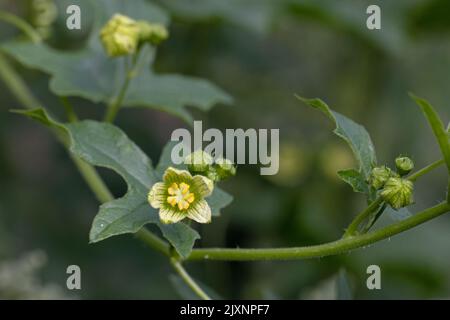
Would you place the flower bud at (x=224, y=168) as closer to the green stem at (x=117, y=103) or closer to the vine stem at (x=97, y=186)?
the vine stem at (x=97, y=186)

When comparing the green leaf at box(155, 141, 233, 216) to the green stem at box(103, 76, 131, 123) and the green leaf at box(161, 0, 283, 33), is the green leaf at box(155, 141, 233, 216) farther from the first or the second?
the green leaf at box(161, 0, 283, 33)

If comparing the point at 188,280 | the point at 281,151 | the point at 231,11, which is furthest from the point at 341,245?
the point at 281,151

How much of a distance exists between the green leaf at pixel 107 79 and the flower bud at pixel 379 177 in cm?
52

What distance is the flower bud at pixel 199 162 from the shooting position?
1186 mm

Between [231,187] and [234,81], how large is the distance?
341 millimetres

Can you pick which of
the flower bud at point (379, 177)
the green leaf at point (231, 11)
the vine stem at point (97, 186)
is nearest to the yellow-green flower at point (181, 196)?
the vine stem at point (97, 186)

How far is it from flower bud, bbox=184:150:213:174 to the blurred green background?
1092 mm

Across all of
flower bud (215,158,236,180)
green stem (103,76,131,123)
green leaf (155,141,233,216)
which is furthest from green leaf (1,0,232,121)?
flower bud (215,158,236,180)

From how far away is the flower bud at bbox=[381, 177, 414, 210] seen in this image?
1104 millimetres

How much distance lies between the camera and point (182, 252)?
1.11 metres

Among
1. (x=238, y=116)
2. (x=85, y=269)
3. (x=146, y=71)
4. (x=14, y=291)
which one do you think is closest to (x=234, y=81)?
(x=238, y=116)

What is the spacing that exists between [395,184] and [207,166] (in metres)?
0.25

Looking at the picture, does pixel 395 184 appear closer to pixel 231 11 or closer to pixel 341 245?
pixel 341 245
